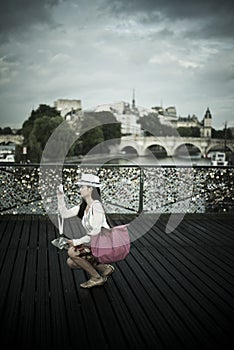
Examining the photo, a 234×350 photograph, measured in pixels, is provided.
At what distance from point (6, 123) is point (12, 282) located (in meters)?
22.9

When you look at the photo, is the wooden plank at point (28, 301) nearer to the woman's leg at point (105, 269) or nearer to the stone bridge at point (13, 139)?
the woman's leg at point (105, 269)

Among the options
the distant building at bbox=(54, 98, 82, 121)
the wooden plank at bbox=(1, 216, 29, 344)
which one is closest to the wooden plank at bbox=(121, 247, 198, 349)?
the wooden plank at bbox=(1, 216, 29, 344)

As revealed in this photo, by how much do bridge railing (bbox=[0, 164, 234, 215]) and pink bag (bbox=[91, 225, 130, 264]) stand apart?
2893 millimetres

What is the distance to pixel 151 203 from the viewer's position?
629cm

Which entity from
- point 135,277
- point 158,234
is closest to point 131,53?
point 158,234

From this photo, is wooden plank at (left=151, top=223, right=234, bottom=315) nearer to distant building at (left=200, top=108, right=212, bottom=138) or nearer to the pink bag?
the pink bag

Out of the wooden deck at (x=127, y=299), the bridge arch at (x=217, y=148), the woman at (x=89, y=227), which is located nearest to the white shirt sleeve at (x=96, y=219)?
the woman at (x=89, y=227)

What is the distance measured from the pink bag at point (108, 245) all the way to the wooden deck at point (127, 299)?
0.92 ft

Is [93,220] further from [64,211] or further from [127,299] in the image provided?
[127,299]

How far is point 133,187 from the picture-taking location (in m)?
6.24

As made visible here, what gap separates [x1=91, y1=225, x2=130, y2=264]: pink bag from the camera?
315 centimetres

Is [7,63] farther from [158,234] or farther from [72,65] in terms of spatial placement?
[158,234]

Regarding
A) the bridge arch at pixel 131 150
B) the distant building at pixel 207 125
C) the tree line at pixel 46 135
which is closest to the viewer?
the bridge arch at pixel 131 150

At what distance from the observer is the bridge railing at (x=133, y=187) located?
19.7 ft
